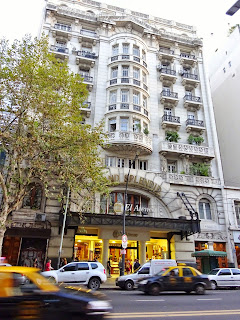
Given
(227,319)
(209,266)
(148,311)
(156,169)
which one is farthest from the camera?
(156,169)

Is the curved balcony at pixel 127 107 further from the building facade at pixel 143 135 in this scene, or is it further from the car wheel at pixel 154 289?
the car wheel at pixel 154 289

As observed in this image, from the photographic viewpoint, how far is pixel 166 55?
31.3 metres

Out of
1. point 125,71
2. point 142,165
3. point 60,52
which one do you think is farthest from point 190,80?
point 60,52

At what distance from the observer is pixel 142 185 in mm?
22875

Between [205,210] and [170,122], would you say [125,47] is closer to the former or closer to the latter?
[170,122]

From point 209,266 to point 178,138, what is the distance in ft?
41.9

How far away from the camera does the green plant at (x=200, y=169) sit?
989 inches

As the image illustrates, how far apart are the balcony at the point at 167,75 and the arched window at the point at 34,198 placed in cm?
1926

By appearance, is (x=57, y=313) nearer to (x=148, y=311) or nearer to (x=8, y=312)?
(x=8, y=312)

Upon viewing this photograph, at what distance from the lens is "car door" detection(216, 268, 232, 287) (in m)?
16.4

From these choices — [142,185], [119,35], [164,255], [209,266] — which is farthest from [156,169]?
[119,35]

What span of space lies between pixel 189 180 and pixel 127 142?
727 cm

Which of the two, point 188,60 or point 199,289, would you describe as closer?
point 199,289

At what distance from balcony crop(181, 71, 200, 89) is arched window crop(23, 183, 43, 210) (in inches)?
834
